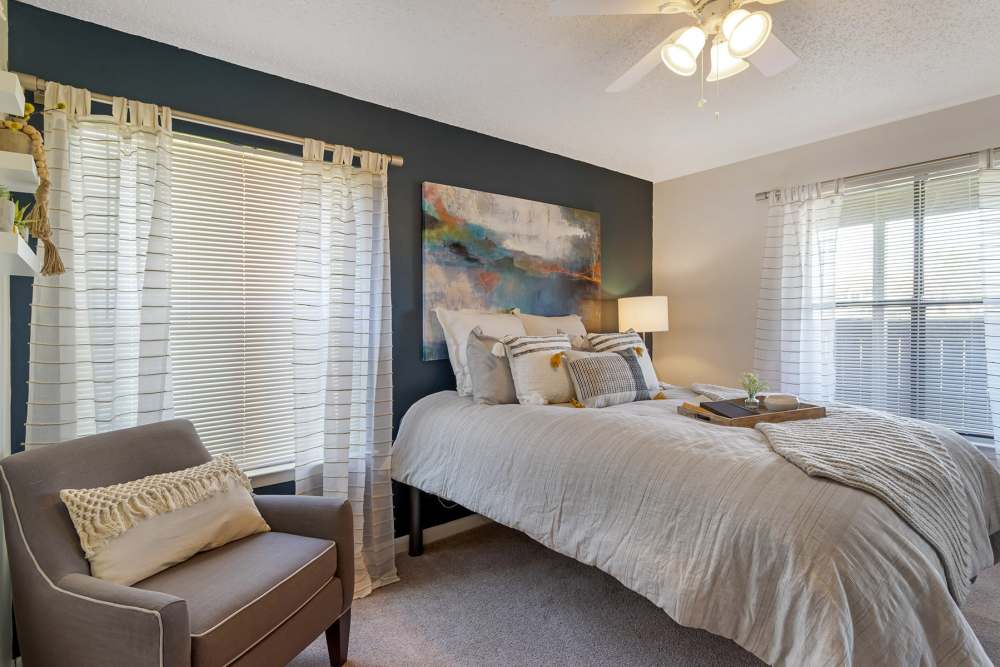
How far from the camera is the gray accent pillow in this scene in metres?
2.57

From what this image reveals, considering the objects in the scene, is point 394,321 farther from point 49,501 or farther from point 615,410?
point 49,501

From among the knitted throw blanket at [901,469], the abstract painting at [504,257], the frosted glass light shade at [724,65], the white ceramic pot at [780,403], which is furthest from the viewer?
the abstract painting at [504,257]

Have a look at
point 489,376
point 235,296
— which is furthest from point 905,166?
point 235,296

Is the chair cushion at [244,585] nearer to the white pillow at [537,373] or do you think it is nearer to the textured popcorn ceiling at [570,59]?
the white pillow at [537,373]

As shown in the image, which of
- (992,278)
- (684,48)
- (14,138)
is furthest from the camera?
(992,278)

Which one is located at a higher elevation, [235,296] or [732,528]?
[235,296]

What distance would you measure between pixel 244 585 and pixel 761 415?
6.32ft

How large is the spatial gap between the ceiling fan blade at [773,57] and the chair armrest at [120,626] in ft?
8.17

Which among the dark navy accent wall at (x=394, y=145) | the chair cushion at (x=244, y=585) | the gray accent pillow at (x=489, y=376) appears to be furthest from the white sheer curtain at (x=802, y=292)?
the chair cushion at (x=244, y=585)

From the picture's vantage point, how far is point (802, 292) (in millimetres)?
3432

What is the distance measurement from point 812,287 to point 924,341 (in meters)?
0.68

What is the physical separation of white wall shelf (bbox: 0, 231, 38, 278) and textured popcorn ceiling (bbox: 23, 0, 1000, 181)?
118 centimetres

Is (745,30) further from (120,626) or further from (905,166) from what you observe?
(120,626)

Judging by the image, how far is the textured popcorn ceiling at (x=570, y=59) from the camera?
1.99 m
